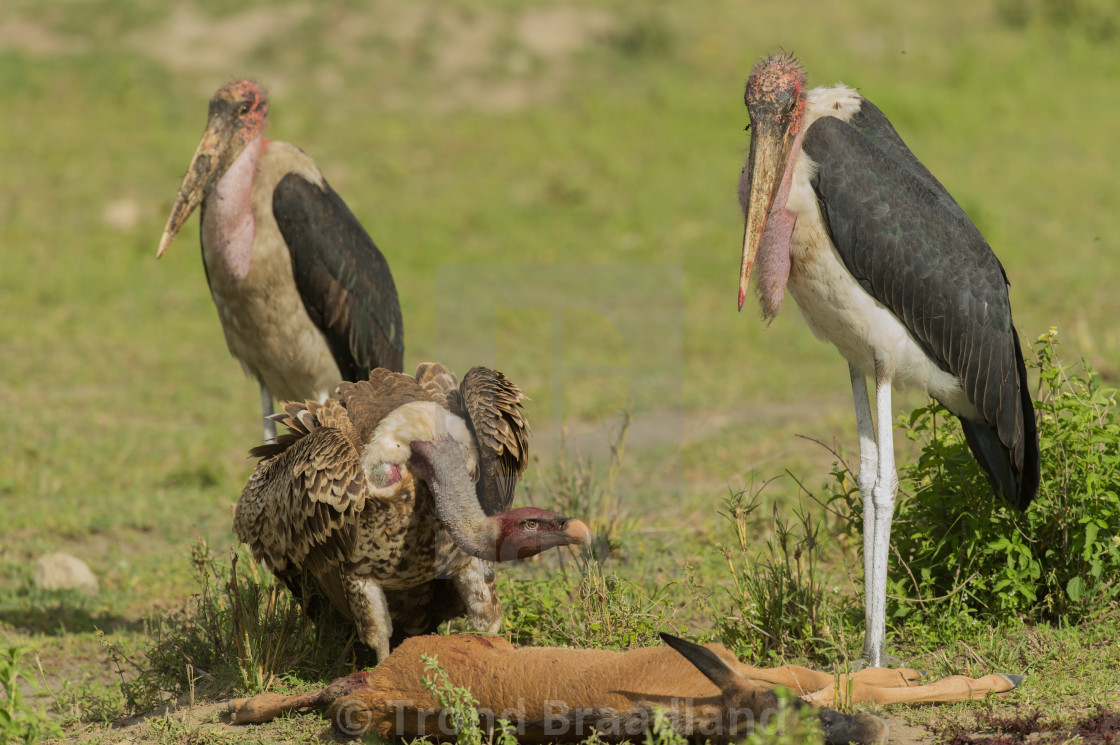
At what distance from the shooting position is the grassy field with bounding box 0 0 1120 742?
5.73m

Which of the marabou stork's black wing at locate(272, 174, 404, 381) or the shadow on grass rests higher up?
the marabou stork's black wing at locate(272, 174, 404, 381)

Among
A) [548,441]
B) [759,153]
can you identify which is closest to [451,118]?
[548,441]

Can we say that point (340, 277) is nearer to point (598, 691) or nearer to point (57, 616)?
point (57, 616)

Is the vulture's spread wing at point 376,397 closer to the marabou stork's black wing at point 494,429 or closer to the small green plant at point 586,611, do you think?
the marabou stork's black wing at point 494,429

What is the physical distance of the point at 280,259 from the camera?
18.3ft

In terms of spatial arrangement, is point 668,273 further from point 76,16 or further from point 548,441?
point 76,16

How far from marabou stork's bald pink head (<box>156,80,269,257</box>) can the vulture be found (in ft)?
5.39

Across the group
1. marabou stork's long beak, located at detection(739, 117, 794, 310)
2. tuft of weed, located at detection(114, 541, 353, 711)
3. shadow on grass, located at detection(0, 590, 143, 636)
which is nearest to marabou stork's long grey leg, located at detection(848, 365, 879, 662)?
marabou stork's long beak, located at detection(739, 117, 794, 310)

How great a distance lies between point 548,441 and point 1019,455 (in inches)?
143

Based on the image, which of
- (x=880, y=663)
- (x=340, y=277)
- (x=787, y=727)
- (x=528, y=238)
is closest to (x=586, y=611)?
(x=880, y=663)

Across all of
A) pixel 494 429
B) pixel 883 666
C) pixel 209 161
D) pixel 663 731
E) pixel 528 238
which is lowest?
pixel 663 731

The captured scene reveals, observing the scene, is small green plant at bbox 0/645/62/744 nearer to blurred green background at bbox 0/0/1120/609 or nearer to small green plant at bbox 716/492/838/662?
blurred green background at bbox 0/0/1120/609

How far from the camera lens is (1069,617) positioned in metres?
4.25

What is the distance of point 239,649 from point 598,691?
1.39m
